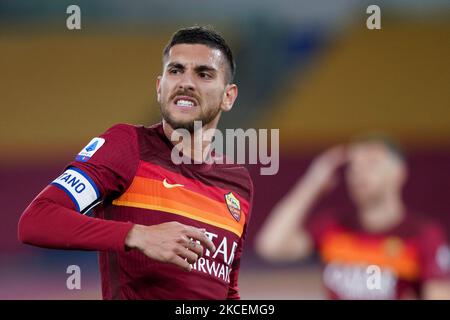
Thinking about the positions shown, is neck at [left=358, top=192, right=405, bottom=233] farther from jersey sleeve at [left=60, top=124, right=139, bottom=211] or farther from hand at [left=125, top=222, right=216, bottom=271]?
hand at [left=125, top=222, right=216, bottom=271]

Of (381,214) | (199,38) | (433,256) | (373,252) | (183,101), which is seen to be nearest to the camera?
(183,101)

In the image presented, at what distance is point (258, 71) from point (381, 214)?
617cm

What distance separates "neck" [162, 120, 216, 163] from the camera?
3.53 m

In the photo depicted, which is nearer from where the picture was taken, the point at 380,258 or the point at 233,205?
the point at 233,205

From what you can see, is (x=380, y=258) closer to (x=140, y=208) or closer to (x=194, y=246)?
(x=140, y=208)

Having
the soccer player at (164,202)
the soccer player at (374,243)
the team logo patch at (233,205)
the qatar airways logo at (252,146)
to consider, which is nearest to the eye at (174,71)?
the soccer player at (164,202)

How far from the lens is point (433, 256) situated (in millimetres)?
6043

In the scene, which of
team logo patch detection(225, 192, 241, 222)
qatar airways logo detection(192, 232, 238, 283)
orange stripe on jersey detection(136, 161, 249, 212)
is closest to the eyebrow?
orange stripe on jersey detection(136, 161, 249, 212)

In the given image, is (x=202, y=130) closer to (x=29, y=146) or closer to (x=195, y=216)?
(x=195, y=216)

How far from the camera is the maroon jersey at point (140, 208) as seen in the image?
9.39ft

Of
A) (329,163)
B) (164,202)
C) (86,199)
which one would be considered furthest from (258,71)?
(86,199)

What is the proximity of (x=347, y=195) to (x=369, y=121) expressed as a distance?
1589 millimetres

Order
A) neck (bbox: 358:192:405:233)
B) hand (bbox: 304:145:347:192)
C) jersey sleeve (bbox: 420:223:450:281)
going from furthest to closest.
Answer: hand (bbox: 304:145:347:192) < neck (bbox: 358:192:405:233) < jersey sleeve (bbox: 420:223:450:281)

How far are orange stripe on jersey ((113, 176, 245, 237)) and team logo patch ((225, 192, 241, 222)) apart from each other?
33 mm
